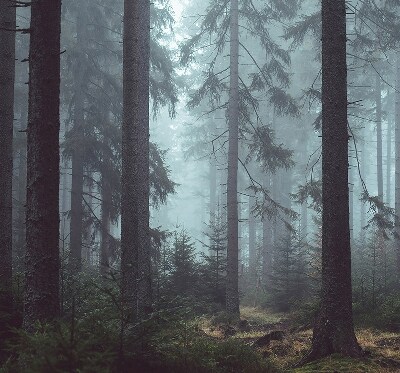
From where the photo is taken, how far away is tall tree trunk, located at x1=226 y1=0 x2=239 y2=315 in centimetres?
1375

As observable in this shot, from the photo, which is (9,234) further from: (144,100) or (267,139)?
(267,139)

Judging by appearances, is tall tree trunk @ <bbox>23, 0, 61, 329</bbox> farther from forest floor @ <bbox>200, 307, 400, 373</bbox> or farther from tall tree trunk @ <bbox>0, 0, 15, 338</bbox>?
tall tree trunk @ <bbox>0, 0, 15, 338</bbox>

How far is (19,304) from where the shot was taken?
6871 millimetres

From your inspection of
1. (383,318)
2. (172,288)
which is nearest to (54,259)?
(383,318)

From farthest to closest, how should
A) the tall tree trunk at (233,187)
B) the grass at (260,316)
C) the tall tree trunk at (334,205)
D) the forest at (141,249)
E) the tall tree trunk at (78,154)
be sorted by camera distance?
the tall tree trunk at (78,154) < the tall tree trunk at (233,187) < the grass at (260,316) < the tall tree trunk at (334,205) < the forest at (141,249)

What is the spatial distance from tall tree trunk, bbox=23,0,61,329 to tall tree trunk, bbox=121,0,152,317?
300cm

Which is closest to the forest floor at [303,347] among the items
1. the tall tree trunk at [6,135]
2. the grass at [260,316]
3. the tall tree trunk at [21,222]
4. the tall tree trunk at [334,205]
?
the tall tree trunk at [334,205]

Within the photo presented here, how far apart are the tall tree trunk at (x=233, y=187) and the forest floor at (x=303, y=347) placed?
1555mm

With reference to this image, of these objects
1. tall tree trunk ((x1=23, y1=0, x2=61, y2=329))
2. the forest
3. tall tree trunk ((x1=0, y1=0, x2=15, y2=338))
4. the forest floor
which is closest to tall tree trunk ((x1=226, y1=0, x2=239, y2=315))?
the forest

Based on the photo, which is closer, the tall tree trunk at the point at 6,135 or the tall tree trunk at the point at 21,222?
the tall tree trunk at the point at 6,135

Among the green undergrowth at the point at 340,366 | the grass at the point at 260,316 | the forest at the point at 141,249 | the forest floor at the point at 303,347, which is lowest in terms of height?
the grass at the point at 260,316

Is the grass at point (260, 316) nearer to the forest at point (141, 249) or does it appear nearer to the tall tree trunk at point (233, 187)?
the forest at point (141, 249)

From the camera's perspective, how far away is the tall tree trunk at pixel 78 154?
15.8m

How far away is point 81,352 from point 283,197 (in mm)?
27465
